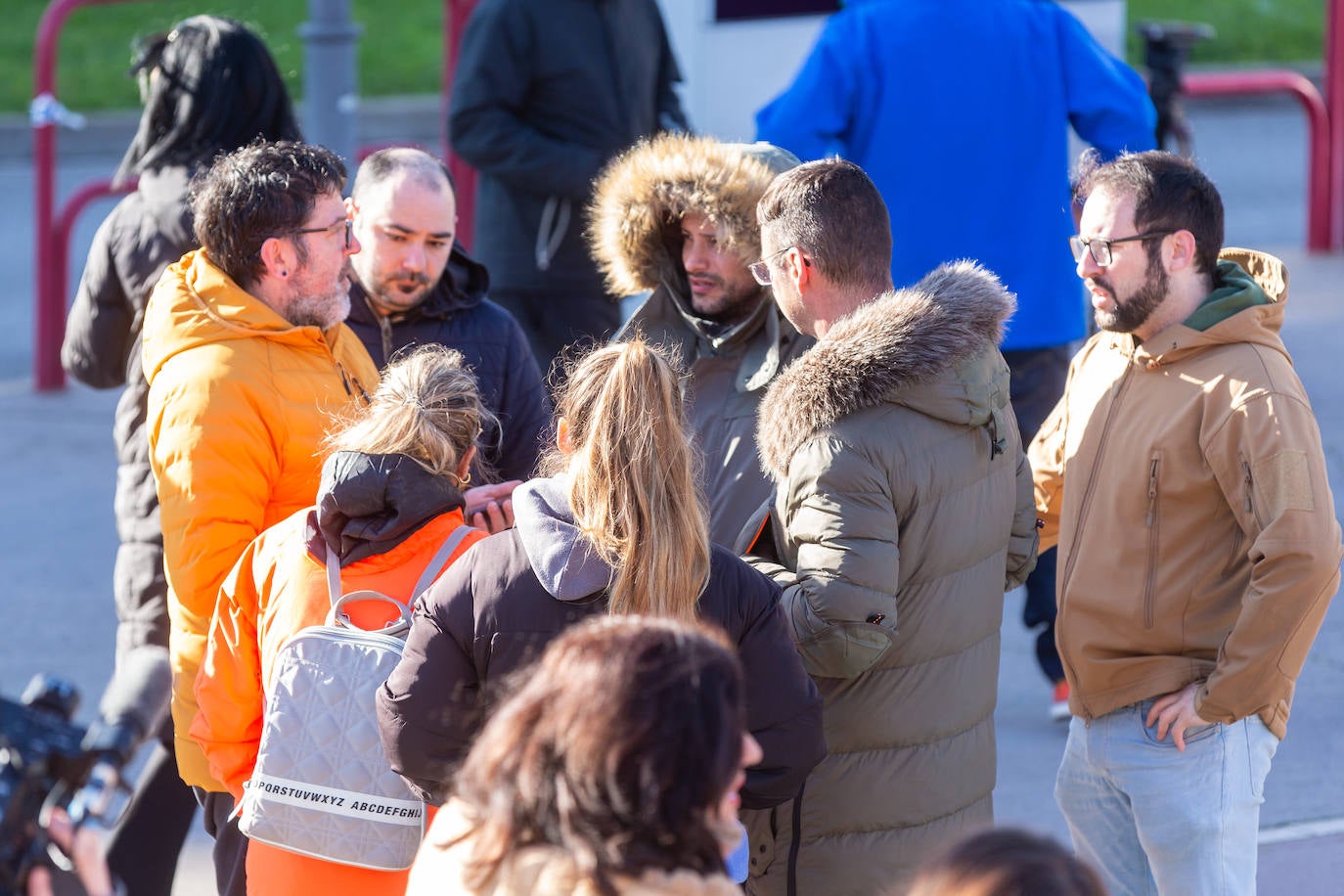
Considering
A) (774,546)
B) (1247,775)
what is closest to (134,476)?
(774,546)

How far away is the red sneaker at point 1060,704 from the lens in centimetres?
477

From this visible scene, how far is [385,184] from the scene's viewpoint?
12.0 ft

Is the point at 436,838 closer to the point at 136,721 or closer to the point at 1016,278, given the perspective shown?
the point at 136,721

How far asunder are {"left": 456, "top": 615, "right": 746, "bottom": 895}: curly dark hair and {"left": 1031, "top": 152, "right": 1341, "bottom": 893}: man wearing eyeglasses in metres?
1.28

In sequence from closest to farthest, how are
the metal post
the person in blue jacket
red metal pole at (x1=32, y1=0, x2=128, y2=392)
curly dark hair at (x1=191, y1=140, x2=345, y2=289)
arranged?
curly dark hair at (x1=191, y1=140, x2=345, y2=289) → the person in blue jacket → the metal post → red metal pole at (x1=32, y1=0, x2=128, y2=392)

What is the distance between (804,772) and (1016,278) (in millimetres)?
2500

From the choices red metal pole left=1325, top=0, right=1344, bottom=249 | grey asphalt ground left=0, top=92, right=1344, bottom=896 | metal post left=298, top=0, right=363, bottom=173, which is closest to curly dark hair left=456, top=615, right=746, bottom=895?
grey asphalt ground left=0, top=92, right=1344, bottom=896

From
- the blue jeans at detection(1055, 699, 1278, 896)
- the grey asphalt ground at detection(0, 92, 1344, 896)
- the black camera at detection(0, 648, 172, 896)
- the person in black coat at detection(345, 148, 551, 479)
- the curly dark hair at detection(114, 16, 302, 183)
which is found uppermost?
the curly dark hair at detection(114, 16, 302, 183)

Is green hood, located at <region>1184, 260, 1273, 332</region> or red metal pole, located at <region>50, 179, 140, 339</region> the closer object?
green hood, located at <region>1184, 260, 1273, 332</region>

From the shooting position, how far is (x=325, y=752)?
267 cm

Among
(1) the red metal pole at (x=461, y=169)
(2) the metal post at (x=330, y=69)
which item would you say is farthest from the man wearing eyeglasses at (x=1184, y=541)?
(1) the red metal pole at (x=461, y=169)

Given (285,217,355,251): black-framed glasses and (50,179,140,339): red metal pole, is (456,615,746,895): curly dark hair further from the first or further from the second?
(50,179,140,339): red metal pole

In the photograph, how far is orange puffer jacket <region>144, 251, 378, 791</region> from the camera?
3074 mm

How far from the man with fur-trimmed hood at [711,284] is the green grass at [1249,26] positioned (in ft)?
45.7
